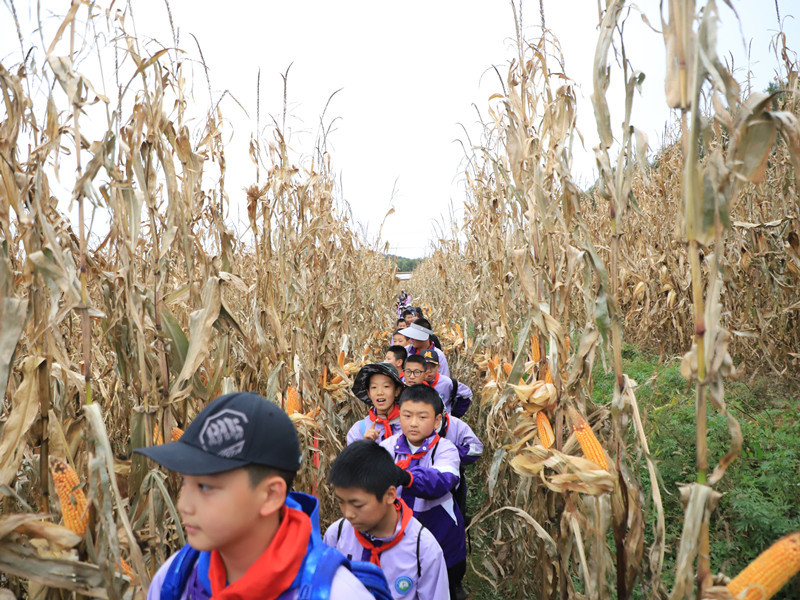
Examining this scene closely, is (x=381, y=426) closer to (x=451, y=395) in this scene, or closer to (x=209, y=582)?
(x=451, y=395)

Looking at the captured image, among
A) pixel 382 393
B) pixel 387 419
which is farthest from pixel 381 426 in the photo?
pixel 382 393

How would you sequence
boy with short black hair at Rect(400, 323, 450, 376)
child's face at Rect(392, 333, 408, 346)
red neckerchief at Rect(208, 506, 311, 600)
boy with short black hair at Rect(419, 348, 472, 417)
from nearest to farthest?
red neckerchief at Rect(208, 506, 311, 600)
boy with short black hair at Rect(419, 348, 472, 417)
boy with short black hair at Rect(400, 323, 450, 376)
child's face at Rect(392, 333, 408, 346)

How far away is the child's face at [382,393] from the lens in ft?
12.4

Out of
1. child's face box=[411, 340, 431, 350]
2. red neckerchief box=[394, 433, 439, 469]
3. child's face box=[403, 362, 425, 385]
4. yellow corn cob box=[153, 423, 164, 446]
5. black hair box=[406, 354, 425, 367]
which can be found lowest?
red neckerchief box=[394, 433, 439, 469]

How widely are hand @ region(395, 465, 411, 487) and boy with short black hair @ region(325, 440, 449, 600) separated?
3.9 inches

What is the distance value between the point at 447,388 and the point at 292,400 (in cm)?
A: 198

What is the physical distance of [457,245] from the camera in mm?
10312

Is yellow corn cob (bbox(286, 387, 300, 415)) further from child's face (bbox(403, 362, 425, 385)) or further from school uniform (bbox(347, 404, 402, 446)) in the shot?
child's face (bbox(403, 362, 425, 385))

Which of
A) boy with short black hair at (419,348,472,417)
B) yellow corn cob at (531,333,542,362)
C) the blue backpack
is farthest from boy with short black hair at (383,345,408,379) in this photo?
the blue backpack

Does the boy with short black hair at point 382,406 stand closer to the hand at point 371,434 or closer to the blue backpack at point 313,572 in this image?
the hand at point 371,434

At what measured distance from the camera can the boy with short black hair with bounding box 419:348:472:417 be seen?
4777 mm

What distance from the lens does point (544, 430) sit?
8.16ft

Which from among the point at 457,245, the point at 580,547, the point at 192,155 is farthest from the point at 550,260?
the point at 457,245

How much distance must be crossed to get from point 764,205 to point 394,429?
14.5 feet
